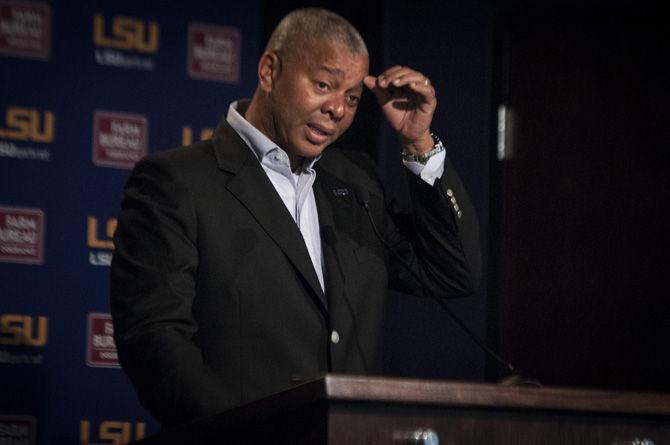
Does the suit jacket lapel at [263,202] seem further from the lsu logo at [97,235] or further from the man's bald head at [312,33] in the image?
the lsu logo at [97,235]

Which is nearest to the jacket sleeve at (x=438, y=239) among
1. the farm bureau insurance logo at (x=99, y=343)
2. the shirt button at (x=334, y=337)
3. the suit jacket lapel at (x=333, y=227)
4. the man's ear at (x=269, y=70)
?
the suit jacket lapel at (x=333, y=227)

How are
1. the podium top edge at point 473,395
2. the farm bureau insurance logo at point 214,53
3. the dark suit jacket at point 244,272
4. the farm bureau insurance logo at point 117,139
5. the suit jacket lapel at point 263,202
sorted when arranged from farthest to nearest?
the farm bureau insurance logo at point 214,53, the farm bureau insurance logo at point 117,139, the suit jacket lapel at point 263,202, the dark suit jacket at point 244,272, the podium top edge at point 473,395

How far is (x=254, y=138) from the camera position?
2.76 meters

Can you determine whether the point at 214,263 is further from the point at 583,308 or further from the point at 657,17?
the point at 657,17

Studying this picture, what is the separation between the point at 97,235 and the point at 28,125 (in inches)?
16.1

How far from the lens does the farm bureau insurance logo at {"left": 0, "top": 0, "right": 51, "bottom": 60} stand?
365 cm

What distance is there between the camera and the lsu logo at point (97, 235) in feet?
12.1

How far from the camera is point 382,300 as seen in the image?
109 inches

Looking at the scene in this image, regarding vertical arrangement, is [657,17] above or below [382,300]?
above

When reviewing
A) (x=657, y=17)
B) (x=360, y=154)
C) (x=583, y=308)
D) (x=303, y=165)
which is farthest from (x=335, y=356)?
(x=657, y=17)

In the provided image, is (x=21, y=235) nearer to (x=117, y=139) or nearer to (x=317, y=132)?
(x=117, y=139)

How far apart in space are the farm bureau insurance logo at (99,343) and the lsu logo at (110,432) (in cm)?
18

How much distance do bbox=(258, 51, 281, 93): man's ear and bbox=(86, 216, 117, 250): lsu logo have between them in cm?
109

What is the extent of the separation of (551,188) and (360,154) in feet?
5.46
